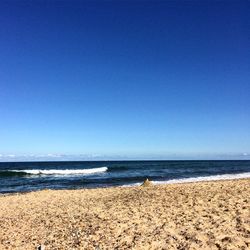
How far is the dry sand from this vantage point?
8.23 m

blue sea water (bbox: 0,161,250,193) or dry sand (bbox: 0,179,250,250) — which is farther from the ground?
dry sand (bbox: 0,179,250,250)

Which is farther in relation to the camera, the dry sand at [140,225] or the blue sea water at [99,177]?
the blue sea water at [99,177]

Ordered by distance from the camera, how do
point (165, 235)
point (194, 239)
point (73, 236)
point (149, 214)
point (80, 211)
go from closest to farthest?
point (194, 239) → point (165, 235) → point (73, 236) → point (149, 214) → point (80, 211)

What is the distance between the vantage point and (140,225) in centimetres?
979

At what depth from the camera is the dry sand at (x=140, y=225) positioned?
823 centimetres

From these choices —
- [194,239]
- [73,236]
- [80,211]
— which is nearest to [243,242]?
[194,239]

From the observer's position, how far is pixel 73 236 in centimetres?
942

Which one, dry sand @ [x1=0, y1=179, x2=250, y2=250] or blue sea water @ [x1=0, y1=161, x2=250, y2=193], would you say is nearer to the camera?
dry sand @ [x1=0, y1=179, x2=250, y2=250]

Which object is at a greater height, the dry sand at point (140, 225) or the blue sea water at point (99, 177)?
the dry sand at point (140, 225)

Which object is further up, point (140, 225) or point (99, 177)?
point (140, 225)

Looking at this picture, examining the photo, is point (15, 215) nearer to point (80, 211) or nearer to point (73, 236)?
point (80, 211)

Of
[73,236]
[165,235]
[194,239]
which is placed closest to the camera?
[194,239]

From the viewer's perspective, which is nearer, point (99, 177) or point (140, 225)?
point (140, 225)

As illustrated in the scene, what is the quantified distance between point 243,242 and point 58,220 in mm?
6472
